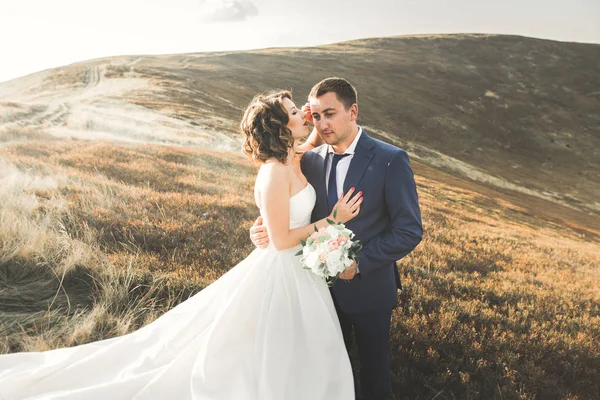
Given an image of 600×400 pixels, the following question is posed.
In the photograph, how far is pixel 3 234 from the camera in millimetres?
6199

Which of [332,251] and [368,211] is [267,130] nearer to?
[368,211]

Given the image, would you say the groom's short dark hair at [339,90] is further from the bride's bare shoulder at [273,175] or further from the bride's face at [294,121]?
the bride's bare shoulder at [273,175]

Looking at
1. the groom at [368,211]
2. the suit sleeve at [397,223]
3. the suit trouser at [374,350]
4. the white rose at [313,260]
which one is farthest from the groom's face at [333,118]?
the suit trouser at [374,350]

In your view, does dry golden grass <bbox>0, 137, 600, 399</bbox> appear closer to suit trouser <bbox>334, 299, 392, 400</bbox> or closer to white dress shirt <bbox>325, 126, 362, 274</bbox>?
suit trouser <bbox>334, 299, 392, 400</bbox>

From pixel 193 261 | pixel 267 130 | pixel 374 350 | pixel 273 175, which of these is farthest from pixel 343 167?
pixel 193 261

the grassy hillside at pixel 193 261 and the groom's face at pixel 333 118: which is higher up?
the groom's face at pixel 333 118

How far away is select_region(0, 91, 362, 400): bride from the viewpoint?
3.62 meters

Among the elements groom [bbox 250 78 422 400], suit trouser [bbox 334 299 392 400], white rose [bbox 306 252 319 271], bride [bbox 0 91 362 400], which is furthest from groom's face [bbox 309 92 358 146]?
suit trouser [bbox 334 299 392 400]

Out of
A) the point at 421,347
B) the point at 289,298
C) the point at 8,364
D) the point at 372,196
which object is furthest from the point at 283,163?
the point at 8,364

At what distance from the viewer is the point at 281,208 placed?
12.0 ft

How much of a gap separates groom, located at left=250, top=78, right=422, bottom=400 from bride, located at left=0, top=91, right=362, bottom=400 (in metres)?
0.21

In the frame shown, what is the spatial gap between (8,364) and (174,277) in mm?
2306

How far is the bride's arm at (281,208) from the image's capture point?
11.9 feet

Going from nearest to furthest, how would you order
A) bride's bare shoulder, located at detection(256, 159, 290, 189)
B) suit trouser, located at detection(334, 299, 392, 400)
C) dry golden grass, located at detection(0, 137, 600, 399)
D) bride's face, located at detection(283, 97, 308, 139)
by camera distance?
bride's bare shoulder, located at detection(256, 159, 290, 189)
suit trouser, located at detection(334, 299, 392, 400)
bride's face, located at detection(283, 97, 308, 139)
dry golden grass, located at detection(0, 137, 600, 399)
